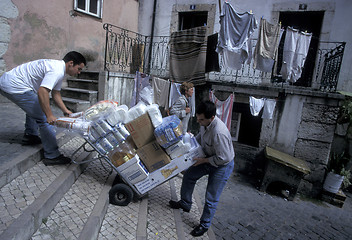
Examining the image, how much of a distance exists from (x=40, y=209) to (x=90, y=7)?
752cm

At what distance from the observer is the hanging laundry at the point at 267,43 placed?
5.91 metres

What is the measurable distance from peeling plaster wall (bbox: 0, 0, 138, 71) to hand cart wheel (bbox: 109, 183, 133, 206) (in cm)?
508

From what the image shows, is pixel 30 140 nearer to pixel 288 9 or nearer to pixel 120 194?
pixel 120 194

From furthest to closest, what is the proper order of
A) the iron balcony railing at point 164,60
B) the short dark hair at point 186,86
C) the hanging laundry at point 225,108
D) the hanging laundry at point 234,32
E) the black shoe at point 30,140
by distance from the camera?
the iron balcony railing at point 164,60
the hanging laundry at point 225,108
the hanging laundry at point 234,32
the short dark hair at point 186,86
the black shoe at point 30,140

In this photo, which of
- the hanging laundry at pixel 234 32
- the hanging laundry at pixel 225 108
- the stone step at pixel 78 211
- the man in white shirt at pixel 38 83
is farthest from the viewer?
the hanging laundry at pixel 225 108

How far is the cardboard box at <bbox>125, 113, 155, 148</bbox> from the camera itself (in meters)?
2.92

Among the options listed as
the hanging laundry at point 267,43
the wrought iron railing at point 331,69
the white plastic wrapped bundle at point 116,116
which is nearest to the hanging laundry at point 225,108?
the hanging laundry at point 267,43

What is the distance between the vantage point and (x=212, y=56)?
249 inches

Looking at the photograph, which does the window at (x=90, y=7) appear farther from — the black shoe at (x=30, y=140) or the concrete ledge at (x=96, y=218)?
the concrete ledge at (x=96, y=218)

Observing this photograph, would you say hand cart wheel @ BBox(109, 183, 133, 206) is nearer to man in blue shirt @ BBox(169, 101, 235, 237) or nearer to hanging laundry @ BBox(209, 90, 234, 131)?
man in blue shirt @ BBox(169, 101, 235, 237)

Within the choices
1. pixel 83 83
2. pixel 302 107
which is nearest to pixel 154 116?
pixel 83 83

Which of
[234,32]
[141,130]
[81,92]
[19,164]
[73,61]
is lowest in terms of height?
[19,164]

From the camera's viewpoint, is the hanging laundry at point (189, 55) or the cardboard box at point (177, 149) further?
the hanging laundry at point (189, 55)

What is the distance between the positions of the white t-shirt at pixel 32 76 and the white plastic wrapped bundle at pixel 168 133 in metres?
1.55
